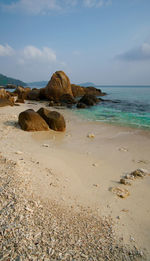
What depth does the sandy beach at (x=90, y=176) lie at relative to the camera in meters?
2.34

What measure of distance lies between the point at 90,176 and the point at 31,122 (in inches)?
172

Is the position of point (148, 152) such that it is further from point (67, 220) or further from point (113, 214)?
point (67, 220)

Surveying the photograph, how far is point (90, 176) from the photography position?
3711 millimetres

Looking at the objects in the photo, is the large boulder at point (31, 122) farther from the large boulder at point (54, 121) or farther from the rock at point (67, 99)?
the rock at point (67, 99)

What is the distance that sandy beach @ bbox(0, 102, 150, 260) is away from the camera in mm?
2338

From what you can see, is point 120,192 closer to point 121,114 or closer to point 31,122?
point 31,122

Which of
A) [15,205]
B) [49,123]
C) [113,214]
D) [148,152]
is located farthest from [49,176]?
[49,123]

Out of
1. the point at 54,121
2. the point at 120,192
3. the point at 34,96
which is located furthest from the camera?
the point at 34,96

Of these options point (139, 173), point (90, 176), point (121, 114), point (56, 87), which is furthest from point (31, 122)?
point (56, 87)

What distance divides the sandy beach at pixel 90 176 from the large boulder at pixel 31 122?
0.40 meters

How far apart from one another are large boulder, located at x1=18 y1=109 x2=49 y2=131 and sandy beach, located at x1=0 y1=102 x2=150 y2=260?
0.40 m

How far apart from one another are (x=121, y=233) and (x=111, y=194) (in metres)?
0.96

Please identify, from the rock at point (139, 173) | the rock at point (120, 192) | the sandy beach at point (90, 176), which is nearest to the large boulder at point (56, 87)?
the sandy beach at point (90, 176)

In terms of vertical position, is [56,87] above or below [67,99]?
above
